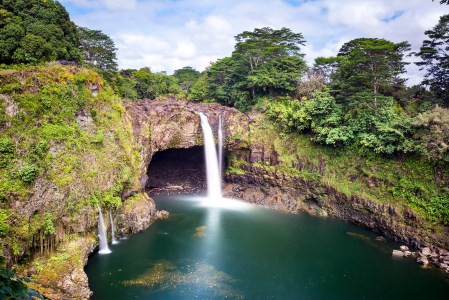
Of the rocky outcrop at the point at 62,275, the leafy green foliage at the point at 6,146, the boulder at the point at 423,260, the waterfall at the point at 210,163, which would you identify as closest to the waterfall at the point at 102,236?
the rocky outcrop at the point at 62,275

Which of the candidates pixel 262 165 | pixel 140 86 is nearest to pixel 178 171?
pixel 262 165

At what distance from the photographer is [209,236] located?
805 inches

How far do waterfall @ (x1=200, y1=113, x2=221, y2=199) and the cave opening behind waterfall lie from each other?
0.90 metres

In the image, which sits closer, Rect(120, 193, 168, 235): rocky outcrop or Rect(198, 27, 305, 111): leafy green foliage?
Rect(120, 193, 168, 235): rocky outcrop

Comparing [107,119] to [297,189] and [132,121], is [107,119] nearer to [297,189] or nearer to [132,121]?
[132,121]

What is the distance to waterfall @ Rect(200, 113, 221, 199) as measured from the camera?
2819cm

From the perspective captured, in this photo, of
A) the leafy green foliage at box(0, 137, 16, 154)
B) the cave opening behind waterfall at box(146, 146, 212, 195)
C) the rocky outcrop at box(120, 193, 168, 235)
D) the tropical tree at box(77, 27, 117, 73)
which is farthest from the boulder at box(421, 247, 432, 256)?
the tropical tree at box(77, 27, 117, 73)

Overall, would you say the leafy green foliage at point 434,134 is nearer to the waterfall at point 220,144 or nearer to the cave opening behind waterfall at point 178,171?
the waterfall at point 220,144

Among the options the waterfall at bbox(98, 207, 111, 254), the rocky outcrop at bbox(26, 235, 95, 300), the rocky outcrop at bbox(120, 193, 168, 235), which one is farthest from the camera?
the rocky outcrop at bbox(120, 193, 168, 235)

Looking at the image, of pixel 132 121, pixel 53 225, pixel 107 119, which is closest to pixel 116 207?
pixel 53 225

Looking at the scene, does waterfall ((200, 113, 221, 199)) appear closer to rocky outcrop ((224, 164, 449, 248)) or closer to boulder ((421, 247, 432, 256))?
rocky outcrop ((224, 164, 449, 248))

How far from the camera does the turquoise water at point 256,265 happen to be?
575 inches

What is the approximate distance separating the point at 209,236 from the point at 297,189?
9383 millimetres

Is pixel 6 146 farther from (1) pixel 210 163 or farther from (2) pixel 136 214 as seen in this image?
(1) pixel 210 163
